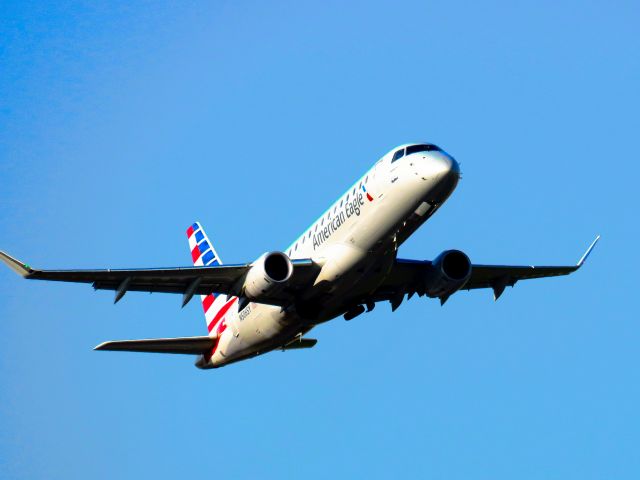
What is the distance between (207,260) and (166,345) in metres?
9.25

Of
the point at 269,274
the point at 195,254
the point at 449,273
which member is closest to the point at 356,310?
the point at 449,273

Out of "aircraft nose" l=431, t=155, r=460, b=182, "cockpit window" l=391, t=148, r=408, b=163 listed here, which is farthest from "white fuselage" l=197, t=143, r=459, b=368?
"cockpit window" l=391, t=148, r=408, b=163

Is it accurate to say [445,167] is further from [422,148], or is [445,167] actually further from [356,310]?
[356,310]

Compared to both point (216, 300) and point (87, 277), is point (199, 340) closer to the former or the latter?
point (216, 300)

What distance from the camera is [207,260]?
2356 inches

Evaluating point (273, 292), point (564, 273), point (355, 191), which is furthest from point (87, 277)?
point (564, 273)

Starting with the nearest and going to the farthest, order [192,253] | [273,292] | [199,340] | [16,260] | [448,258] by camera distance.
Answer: [16,260]
[273,292]
[448,258]
[199,340]
[192,253]

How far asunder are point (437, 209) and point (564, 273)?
38.1 feet

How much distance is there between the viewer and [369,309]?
156ft

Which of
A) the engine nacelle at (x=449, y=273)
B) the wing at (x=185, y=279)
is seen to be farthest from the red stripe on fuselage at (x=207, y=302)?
the engine nacelle at (x=449, y=273)

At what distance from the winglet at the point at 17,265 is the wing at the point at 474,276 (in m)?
14.1

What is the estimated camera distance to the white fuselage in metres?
42.5

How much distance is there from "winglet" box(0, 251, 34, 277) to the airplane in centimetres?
3

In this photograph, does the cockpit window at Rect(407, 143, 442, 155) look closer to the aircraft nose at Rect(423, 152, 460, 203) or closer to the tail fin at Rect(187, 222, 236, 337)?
the aircraft nose at Rect(423, 152, 460, 203)
